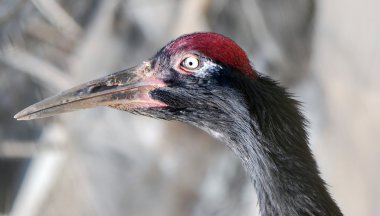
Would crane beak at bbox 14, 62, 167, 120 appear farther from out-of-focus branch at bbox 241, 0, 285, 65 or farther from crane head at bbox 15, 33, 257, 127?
out-of-focus branch at bbox 241, 0, 285, 65

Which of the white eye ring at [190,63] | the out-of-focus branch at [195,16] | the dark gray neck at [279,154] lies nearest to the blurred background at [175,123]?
the out-of-focus branch at [195,16]

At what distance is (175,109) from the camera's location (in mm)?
3740

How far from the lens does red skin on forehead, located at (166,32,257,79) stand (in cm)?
355

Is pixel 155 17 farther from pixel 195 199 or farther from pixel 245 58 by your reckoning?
pixel 245 58

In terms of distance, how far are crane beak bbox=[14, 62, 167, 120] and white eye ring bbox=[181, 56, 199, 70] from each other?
0.47 ft

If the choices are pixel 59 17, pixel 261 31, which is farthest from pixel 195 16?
pixel 59 17

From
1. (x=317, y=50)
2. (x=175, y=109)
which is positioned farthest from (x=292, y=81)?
(x=175, y=109)

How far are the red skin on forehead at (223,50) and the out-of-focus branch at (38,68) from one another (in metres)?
5.27

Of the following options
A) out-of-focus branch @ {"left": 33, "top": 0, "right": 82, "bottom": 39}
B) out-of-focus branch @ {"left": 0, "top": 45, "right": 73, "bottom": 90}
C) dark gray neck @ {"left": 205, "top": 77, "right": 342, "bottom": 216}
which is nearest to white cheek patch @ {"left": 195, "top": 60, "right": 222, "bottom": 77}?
dark gray neck @ {"left": 205, "top": 77, "right": 342, "bottom": 216}

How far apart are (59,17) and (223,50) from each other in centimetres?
546

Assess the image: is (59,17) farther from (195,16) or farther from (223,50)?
(223,50)

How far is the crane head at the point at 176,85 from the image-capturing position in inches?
141

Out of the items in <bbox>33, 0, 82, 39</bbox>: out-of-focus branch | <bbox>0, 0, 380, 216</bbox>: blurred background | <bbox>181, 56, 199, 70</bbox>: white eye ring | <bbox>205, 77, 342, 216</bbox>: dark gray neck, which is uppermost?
<bbox>33, 0, 82, 39</bbox>: out-of-focus branch

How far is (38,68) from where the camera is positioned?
914 centimetres
